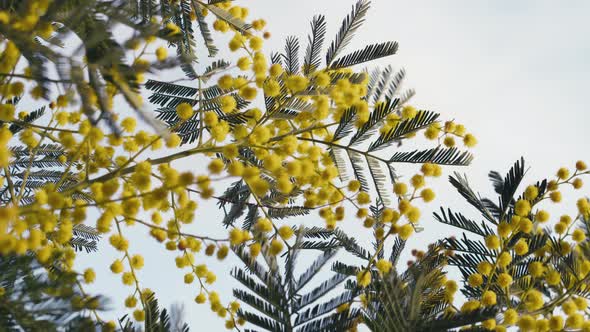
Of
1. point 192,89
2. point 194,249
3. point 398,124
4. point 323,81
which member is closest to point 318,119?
point 323,81

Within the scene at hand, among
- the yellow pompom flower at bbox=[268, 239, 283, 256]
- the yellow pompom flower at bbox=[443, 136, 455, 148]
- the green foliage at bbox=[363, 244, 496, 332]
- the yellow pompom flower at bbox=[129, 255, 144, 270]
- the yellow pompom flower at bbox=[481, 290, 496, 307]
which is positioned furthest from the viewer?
the yellow pompom flower at bbox=[443, 136, 455, 148]

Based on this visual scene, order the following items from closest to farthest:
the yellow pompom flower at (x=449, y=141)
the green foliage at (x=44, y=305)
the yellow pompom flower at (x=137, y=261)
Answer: the green foliage at (x=44, y=305) → the yellow pompom flower at (x=137, y=261) → the yellow pompom flower at (x=449, y=141)

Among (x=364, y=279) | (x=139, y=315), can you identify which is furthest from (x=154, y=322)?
(x=364, y=279)

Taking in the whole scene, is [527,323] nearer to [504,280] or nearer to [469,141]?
[504,280]

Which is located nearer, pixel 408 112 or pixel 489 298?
pixel 489 298

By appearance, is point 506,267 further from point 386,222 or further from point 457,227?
point 386,222

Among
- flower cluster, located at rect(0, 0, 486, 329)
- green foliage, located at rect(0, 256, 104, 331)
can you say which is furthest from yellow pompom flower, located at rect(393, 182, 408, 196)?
green foliage, located at rect(0, 256, 104, 331)

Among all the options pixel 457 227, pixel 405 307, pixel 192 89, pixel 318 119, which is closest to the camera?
pixel 405 307

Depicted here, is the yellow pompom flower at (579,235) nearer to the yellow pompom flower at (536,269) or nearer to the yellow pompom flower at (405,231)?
the yellow pompom flower at (536,269)

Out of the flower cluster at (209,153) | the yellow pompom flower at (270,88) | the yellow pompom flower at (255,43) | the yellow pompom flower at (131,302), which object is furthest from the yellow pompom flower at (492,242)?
the yellow pompom flower at (131,302)

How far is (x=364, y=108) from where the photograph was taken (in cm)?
174

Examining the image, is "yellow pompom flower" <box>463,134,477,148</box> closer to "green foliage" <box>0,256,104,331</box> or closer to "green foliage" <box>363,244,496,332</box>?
"green foliage" <box>363,244,496,332</box>

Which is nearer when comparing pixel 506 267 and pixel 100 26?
pixel 100 26

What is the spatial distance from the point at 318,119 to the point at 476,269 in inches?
27.3
